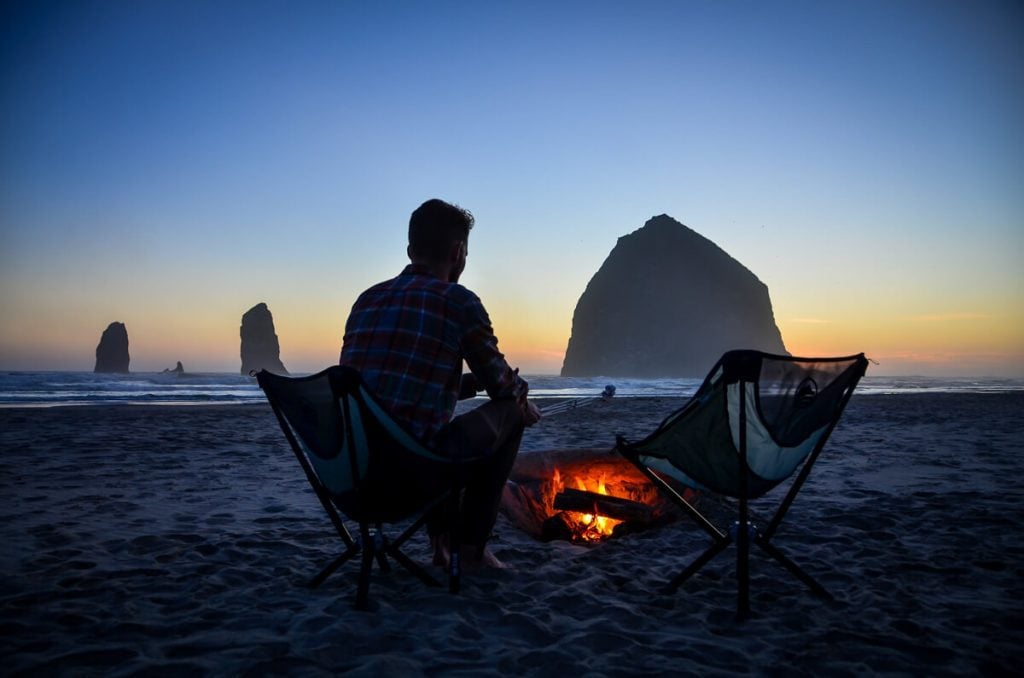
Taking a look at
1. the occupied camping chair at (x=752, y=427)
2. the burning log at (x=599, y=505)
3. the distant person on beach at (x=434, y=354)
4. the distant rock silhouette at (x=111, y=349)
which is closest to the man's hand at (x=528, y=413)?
the distant person on beach at (x=434, y=354)

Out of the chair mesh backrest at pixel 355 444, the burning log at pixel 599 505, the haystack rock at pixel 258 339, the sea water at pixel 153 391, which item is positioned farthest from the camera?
the haystack rock at pixel 258 339

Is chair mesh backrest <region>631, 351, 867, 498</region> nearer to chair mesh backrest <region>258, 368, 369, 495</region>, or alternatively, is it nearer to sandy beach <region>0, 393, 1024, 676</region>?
sandy beach <region>0, 393, 1024, 676</region>

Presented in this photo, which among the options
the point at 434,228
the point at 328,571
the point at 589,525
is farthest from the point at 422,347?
the point at 589,525

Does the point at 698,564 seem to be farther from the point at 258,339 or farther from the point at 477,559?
the point at 258,339

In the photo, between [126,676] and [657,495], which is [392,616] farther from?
[657,495]

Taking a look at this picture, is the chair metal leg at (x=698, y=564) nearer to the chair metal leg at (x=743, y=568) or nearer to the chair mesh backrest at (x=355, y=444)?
the chair metal leg at (x=743, y=568)

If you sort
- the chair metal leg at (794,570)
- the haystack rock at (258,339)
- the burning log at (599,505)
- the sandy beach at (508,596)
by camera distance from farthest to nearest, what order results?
the haystack rock at (258,339), the burning log at (599,505), the chair metal leg at (794,570), the sandy beach at (508,596)

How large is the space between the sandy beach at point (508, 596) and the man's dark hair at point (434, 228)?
1.84 metres

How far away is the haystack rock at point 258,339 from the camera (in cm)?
10362

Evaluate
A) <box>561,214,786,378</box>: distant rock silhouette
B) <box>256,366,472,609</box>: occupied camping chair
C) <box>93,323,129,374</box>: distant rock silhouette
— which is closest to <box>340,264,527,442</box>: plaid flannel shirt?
<box>256,366,472,609</box>: occupied camping chair

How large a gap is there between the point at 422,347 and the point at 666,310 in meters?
110

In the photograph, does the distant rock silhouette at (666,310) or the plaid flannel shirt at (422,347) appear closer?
the plaid flannel shirt at (422,347)

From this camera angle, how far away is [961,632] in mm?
2410

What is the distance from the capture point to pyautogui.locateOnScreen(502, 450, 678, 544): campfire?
13.8 ft
